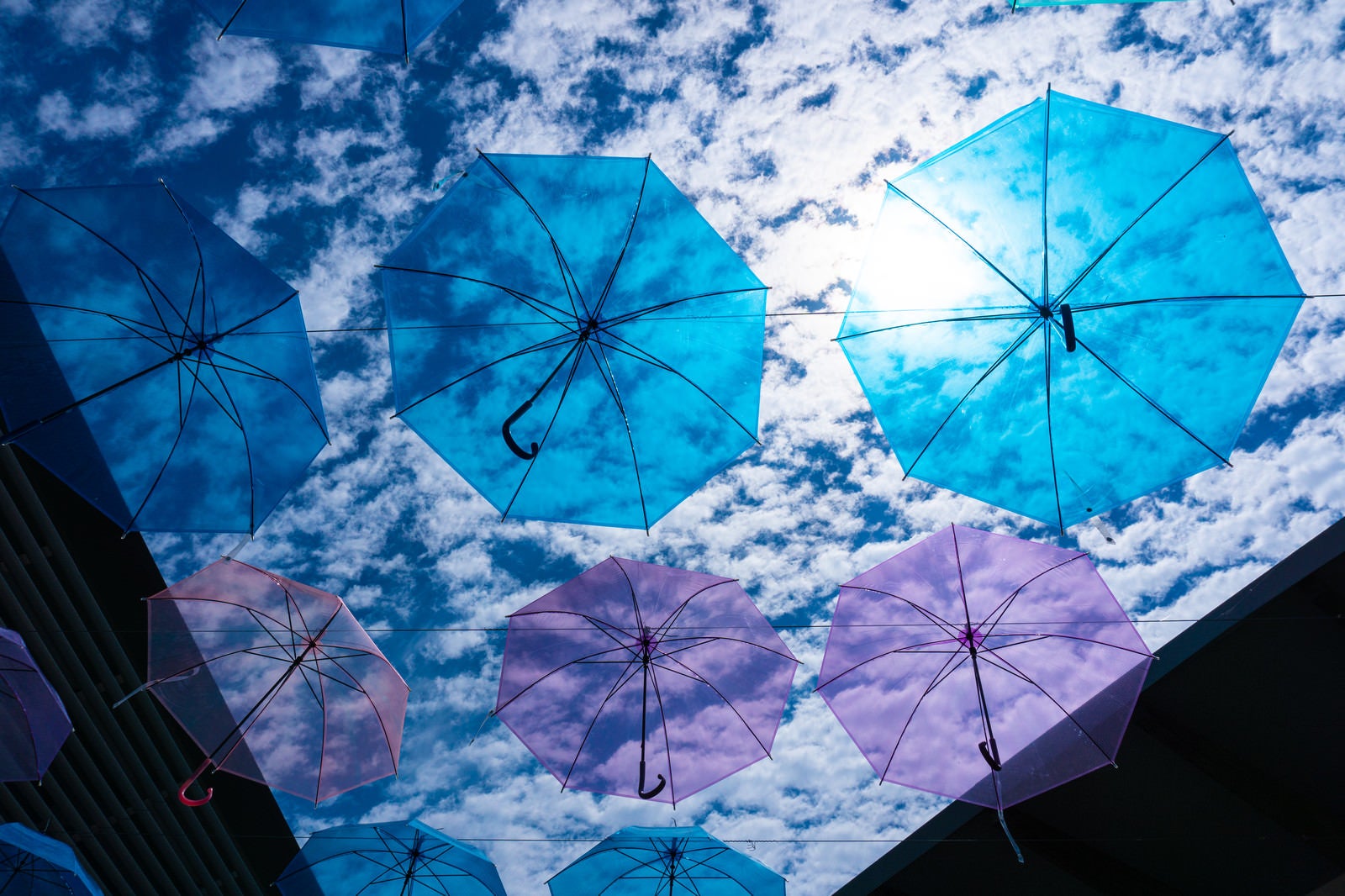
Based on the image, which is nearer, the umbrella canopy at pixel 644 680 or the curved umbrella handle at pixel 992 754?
the curved umbrella handle at pixel 992 754

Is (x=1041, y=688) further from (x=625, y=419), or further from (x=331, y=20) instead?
(x=331, y=20)

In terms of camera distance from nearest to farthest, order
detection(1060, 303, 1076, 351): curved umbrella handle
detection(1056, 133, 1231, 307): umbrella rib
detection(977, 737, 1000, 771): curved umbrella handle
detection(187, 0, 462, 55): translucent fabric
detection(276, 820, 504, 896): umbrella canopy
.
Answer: detection(187, 0, 462, 55): translucent fabric < detection(1056, 133, 1231, 307): umbrella rib < detection(1060, 303, 1076, 351): curved umbrella handle < detection(977, 737, 1000, 771): curved umbrella handle < detection(276, 820, 504, 896): umbrella canopy

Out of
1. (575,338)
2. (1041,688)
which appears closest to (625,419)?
(575,338)

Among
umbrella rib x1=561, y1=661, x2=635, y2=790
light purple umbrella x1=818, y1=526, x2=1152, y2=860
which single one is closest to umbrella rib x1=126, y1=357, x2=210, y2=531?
umbrella rib x1=561, y1=661, x2=635, y2=790

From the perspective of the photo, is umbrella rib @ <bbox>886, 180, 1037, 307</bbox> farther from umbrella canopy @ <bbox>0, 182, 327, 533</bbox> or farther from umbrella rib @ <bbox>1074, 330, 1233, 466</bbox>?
umbrella canopy @ <bbox>0, 182, 327, 533</bbox>

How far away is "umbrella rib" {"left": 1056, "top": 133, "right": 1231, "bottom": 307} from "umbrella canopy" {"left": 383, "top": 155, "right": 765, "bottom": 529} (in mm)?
2381

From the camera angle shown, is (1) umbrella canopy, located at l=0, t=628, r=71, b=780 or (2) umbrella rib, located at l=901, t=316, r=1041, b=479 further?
(1) umbrella canopy, located at l=0, t=628, r=71, b=780

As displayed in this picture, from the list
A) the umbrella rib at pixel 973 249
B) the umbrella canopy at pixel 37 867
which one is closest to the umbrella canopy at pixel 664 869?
the umbrella canopy at pixel 37 867

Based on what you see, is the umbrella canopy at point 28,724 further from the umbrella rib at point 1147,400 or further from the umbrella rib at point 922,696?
the umbrella rib at point 1147,400

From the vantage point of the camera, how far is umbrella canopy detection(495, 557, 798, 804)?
6.55 meters

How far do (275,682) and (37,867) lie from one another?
159 inches

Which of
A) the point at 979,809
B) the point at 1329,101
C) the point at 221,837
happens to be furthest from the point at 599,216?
the point at 221,837

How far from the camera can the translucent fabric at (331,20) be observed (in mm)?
4746

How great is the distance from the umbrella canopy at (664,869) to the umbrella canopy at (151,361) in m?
4.80
